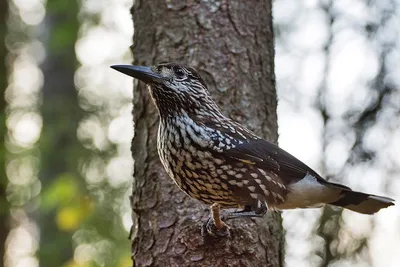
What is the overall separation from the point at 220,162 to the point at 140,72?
25.8 inches

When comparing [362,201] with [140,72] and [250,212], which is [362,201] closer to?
[250,212]

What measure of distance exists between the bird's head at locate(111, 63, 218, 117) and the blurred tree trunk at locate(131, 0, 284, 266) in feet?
0.86

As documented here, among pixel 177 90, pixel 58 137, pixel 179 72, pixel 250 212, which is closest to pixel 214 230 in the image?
pixel 250 212

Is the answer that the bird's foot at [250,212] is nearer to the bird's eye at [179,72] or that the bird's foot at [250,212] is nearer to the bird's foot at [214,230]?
the bird's foot at [214,230]

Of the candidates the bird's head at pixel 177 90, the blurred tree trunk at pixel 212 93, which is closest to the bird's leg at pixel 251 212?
the blurred tree trunk at pixel 212 93

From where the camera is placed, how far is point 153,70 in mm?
3523

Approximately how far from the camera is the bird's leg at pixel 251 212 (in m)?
3.29

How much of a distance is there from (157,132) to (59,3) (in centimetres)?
394

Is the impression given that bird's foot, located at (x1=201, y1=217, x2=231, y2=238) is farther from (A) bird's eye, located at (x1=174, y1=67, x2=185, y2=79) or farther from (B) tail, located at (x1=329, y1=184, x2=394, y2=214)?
(A) bird's eye, located at (x1=174, y1=67, x2=185, y2=79)

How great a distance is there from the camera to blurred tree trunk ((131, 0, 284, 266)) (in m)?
3.50

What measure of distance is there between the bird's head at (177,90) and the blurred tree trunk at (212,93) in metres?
0.26

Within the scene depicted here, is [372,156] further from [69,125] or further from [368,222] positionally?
[69,125]

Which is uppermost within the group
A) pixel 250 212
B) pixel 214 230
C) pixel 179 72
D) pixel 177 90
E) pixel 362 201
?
pixel 179 72

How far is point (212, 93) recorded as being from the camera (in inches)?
152
